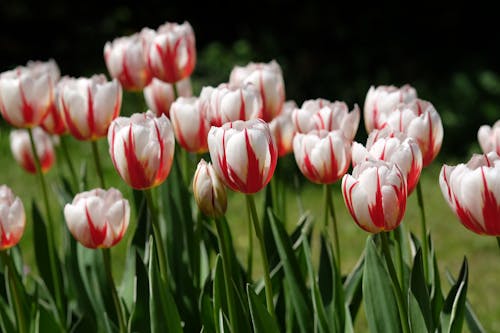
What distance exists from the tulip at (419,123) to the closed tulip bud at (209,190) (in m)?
0.38

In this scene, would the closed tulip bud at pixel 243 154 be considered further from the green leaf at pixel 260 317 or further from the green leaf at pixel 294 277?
the green leaf at pixel 294 277

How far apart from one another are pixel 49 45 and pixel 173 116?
5968mm

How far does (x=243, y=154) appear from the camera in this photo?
167 cm

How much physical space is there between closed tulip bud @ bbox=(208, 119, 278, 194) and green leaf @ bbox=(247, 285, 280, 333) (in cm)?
20

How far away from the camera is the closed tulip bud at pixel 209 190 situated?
5.72ft

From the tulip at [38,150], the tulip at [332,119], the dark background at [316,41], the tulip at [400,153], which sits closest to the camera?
the tulip at [400,153]

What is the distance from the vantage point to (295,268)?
6.70 feet

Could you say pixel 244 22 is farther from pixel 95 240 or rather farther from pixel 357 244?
pixel 95 240

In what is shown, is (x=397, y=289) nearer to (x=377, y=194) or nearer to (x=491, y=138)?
(x=377, y=194)

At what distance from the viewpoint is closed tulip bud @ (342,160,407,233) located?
1.61 m

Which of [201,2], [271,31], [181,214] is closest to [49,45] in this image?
[201,2]

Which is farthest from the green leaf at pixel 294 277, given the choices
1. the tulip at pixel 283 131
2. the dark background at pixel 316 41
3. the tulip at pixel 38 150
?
the dark background at pixel 316 41

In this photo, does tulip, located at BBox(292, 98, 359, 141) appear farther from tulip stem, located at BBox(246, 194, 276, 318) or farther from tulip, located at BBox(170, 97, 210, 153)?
tulip stem, located at BBox(246, 194, 276, 318)

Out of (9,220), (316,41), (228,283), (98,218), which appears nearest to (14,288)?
(9,220)
